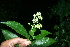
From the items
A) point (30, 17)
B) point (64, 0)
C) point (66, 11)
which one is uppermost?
point (30, 17)

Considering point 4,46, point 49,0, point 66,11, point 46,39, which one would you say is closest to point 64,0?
point 66,11

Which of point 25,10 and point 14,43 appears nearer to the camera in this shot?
point 14,43

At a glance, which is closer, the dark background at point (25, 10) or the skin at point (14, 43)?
the skin at point (14, 43)

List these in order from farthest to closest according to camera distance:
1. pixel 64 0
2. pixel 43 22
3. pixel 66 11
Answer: pixel 43 22 → pixel 64 0 → pixel 66 11

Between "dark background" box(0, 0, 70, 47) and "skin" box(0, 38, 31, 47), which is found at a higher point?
"dark background" box(0, 0, 70, 47)

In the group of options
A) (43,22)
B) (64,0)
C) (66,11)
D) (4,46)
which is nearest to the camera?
(4,46)

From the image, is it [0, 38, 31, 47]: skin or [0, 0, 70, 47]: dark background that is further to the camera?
[0, 0, 70, 47]: dark background

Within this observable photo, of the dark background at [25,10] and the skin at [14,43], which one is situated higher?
the dark background at [25,10]

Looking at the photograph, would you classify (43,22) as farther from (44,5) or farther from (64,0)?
(64,0)

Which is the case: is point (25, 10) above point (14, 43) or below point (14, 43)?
above

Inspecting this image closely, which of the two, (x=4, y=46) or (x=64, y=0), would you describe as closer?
(x=4, y=46)

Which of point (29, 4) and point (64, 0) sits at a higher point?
point (29, 4)
